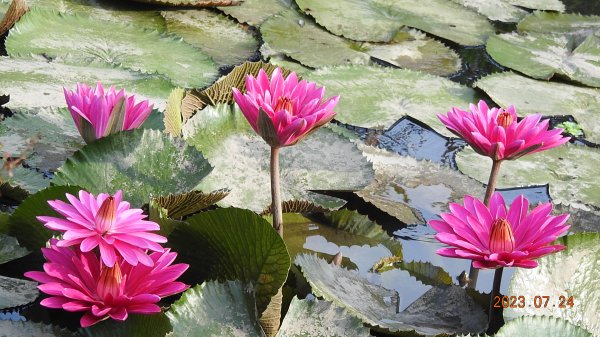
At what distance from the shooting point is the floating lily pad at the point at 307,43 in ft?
9.45

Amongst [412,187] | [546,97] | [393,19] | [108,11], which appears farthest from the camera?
[393,19]

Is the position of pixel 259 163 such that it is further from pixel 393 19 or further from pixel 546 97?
pixel 393 19

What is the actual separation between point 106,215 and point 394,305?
63 centimetres

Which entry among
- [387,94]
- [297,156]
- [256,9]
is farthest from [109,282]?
[256,9]

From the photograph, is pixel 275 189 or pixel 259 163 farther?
pixel 259 163

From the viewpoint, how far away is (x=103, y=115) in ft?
4.84

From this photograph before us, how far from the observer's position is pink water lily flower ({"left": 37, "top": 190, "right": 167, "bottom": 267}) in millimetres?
1076

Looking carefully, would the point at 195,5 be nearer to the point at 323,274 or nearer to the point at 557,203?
the point at 557,203

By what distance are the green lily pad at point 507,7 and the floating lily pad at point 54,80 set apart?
1.99m

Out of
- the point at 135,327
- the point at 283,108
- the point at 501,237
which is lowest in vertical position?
the point at 135,327

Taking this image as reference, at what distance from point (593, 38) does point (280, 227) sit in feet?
7.79

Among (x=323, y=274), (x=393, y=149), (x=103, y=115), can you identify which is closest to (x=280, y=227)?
(x=323, y=274)

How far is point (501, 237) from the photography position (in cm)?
120

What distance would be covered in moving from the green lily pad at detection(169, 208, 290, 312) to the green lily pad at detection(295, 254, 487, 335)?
0.10 m
